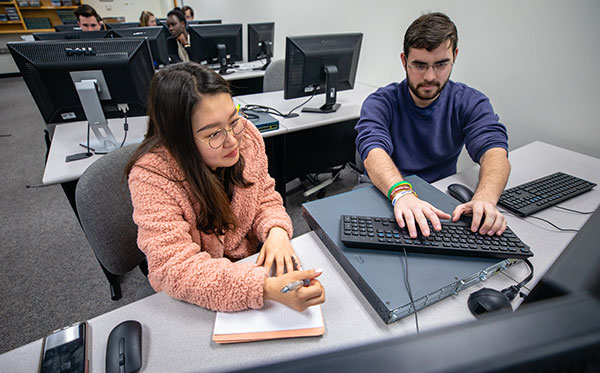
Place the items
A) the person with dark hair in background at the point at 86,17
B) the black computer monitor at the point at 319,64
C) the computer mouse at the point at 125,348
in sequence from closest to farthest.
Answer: the computer mouse at the point at 125,348 < the black computer monitor at the point at 319,64 < the person with dark hair in background at the point at 86,17

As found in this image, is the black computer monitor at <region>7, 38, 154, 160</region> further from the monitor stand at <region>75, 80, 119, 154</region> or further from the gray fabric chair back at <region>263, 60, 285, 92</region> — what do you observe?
the gray fabric chair back at <region>263, 60, 285, 92</region>

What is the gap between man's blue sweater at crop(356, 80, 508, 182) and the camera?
121 cm

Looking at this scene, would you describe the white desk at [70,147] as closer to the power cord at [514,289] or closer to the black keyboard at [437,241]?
the black keyboard at [437,241]

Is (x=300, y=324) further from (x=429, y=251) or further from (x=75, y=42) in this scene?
(x=75, y=42)

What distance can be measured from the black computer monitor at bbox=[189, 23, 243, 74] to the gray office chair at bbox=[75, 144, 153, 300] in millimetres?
2190

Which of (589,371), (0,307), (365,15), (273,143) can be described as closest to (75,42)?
(273,143)

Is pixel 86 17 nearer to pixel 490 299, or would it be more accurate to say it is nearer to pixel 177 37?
pixel 177 37

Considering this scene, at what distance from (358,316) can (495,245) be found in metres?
0.40

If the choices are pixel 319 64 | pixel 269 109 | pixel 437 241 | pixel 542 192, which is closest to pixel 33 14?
pixel 269 109

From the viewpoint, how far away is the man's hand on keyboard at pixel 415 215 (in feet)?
2.49

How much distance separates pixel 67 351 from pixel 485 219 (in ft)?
3.34

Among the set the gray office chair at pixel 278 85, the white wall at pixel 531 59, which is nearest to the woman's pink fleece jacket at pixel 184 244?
the gray office chair at pixel 278 85

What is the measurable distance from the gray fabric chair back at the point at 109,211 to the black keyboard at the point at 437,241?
2.24ft

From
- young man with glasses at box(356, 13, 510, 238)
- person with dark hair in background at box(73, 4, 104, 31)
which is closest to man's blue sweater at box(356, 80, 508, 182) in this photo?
young man with glasses at box(356, 13, 510, 238)
